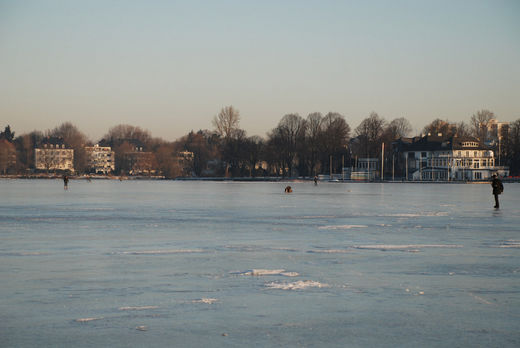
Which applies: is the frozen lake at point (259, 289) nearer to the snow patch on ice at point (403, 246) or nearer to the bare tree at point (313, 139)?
the snow patch on ice at point (403, 246)

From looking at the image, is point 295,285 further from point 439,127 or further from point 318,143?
point 439,127

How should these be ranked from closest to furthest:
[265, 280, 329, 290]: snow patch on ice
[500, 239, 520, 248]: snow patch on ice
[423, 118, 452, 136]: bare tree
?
[265, 280, 329, 290]: snow patch on ice
[500, 239, 520, 248]: snow patch on ice
[423, 118, 452, 136]: bare tree

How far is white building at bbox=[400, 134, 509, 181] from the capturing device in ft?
405

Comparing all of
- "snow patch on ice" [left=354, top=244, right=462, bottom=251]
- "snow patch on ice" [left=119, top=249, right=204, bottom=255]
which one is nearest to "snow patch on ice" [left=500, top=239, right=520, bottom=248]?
"snow patch on ice" [left=354, top=244, right=462, bottom=251]

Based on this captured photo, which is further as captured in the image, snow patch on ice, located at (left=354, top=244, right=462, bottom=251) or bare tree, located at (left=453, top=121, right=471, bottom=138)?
bare tree, located at (left=453, top=121, right=471, bottom=138)

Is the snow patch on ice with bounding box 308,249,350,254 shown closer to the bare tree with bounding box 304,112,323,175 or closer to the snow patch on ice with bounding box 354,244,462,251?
the snow patch on ice with bounding box 354,244,462,251

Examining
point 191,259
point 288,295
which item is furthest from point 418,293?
point 191,259

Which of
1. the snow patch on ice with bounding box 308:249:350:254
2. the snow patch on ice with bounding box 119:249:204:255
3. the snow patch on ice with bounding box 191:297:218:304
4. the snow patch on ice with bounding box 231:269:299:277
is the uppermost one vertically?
the snow patch on ice with bounding box 191:297:218:304

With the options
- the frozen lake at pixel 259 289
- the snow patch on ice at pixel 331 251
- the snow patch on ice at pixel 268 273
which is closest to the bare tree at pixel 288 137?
the frozen lake at pixel 259 289

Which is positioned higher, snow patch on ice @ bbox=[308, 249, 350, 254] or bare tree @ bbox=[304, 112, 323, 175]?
bare tree @ bbox=[304, 112, 323, 175]

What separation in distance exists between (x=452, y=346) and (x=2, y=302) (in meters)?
5.31

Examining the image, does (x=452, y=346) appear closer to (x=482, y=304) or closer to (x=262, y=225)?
(x=482, y=304)

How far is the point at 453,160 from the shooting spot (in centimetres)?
12462

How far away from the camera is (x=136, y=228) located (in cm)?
1898
